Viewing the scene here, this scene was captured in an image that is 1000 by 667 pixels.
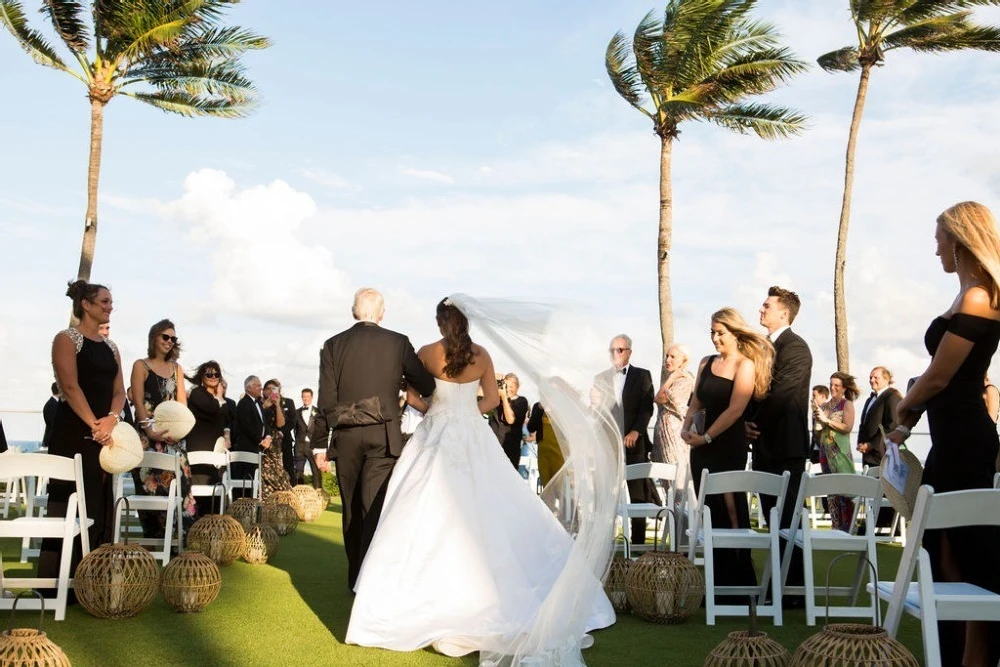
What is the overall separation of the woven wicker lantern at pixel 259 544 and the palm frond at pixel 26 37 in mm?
15769

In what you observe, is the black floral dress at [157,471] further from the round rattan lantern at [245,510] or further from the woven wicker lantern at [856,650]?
the woven wicker lantern at [856,650]

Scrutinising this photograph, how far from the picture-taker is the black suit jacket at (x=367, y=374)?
738cm

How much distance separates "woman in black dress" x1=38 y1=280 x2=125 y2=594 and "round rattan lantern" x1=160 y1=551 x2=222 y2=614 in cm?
75

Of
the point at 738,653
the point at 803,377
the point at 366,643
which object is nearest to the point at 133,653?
the point at 366,643

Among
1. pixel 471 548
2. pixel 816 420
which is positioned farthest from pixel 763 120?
pixel 471 548

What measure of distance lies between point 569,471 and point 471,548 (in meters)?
0.99

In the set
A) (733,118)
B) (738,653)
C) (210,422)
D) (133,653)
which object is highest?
(733,118)

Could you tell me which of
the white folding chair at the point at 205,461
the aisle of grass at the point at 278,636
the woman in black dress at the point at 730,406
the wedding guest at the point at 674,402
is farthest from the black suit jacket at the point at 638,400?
the white folding chair at the point at 205,461

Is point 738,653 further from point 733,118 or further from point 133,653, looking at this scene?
point 733,118

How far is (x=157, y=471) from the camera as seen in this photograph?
9.38 m

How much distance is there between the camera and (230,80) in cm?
2403

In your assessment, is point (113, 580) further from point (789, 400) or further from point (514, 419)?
point (514, 419)

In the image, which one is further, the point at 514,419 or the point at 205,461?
the point at 514,419

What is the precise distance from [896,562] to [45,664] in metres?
8.91
